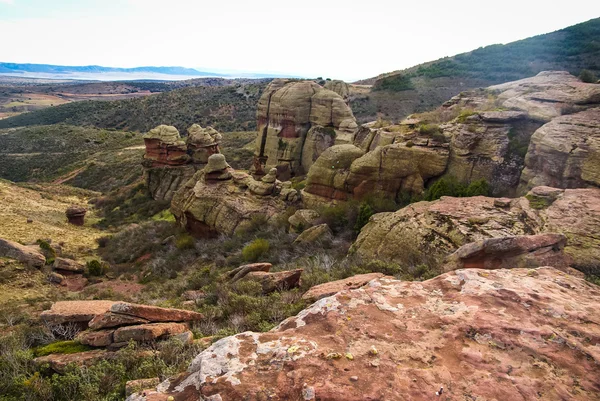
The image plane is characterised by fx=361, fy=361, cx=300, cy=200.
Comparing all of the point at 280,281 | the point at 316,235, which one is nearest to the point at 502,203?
the point at 316,235

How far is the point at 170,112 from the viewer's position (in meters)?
75.9

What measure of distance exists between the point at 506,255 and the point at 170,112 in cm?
7827

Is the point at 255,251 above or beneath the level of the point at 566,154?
beneath

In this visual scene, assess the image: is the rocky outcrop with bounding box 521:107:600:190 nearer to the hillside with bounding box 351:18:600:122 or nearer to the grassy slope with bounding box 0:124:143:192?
the hillside with bounding box 351:18:600:122

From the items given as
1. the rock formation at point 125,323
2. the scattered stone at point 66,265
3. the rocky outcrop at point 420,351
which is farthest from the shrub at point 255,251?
the rocky outcrop at point 420,351

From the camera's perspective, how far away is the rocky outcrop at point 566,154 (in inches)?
416

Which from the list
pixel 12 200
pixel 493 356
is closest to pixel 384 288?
pixel 493 356

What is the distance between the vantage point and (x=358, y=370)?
3.34 metres

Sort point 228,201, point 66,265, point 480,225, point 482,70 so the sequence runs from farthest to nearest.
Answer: point 482,70
point 228,201
point 66,265
point 480,225

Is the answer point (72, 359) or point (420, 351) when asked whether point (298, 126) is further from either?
point (420, 351)

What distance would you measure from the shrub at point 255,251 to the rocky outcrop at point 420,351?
35.6 feet

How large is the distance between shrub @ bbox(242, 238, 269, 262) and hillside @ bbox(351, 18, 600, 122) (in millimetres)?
40222

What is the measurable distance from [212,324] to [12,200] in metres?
29.6

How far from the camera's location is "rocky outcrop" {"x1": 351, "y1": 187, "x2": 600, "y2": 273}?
319 inches
